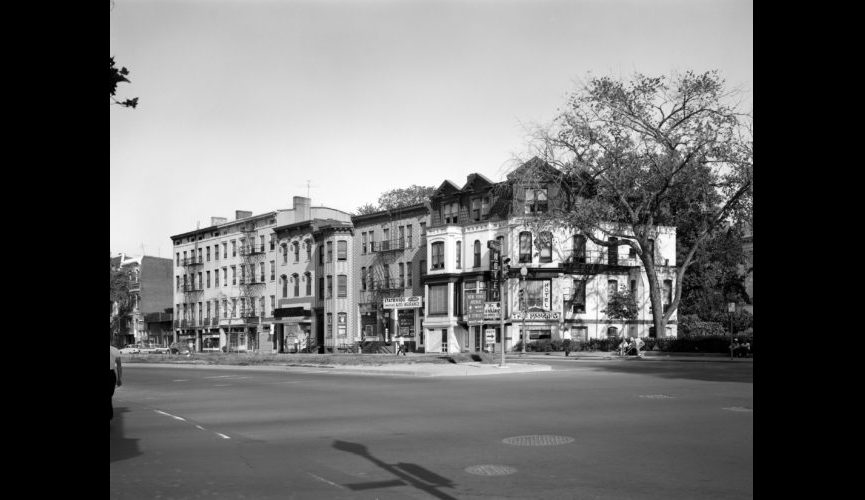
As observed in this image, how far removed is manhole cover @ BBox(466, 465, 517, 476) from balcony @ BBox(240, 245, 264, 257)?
258 ft

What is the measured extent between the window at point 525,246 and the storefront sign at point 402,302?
10855mm

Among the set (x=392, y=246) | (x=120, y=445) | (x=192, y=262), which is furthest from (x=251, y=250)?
(x=120, y=445)

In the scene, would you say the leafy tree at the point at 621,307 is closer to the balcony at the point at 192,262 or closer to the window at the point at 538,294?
the window at the point at 538,294

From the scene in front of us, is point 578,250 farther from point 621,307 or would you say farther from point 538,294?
point 621,307

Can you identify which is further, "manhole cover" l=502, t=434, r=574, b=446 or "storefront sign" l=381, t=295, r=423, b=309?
"storefront sign" l=381, t=295, r=423, b=309

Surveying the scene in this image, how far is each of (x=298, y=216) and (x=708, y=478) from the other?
254ft

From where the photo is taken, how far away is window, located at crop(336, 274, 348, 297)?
251ft

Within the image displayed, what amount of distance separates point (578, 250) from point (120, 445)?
180 ft

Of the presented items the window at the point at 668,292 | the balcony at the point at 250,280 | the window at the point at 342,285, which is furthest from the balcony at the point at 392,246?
the window at the point at 668,292

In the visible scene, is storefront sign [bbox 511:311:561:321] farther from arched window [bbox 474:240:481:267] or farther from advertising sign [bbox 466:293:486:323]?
advertising sign [bbox 466:293:486:323]

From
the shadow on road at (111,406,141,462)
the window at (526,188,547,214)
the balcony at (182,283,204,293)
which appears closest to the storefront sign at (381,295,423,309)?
the window at (526,188,547,214)
